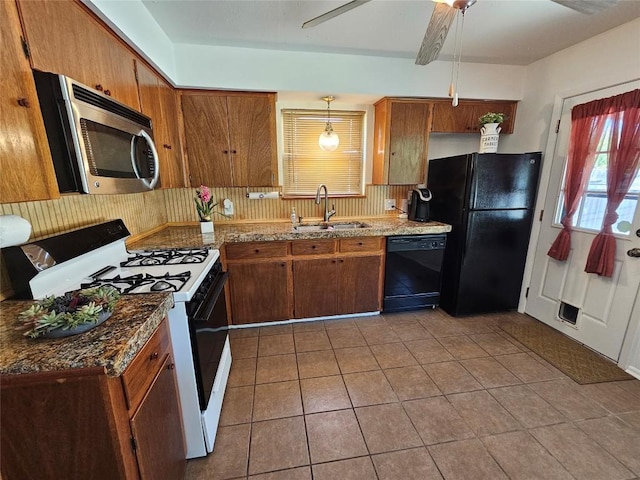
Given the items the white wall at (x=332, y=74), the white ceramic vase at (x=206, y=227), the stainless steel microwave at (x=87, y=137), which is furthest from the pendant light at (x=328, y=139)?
the stainless steel microwave at (x=87, y=137)

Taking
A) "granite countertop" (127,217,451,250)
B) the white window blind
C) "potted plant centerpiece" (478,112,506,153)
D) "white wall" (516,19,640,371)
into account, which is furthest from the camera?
the white window blind

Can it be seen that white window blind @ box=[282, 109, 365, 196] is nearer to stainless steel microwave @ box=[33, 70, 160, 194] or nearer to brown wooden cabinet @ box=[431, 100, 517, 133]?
brown wooden cabinet @ box=[431, 100, 517, 133]

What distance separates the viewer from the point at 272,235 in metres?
2.40

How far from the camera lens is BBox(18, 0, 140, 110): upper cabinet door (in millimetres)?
989

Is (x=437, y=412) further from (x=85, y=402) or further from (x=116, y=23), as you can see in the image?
(x=116, y=23)

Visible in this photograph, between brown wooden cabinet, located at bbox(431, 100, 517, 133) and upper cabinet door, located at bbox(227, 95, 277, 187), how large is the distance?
5.38ft

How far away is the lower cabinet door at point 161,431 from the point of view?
2.94 ft

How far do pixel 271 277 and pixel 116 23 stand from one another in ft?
6.32

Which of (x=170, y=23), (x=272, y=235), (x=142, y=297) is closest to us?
(x=142, y=297)

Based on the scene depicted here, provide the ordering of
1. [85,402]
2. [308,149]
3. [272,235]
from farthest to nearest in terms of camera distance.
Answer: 1. [308,149]
2. [272,235]
3. [85,402]

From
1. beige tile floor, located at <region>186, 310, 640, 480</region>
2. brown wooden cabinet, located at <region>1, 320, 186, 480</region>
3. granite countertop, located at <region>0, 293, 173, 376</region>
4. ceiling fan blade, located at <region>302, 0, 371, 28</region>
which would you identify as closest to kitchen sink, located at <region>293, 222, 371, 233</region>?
beige tile floor, located at <region>186, 310, 640, 480</region>

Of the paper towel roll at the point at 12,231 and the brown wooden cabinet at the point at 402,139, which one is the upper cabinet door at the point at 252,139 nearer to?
the brown wooden cabinet at the point at 402,139

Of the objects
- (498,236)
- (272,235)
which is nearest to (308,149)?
(272,235)

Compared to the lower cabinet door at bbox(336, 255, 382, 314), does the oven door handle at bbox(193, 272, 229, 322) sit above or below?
above
